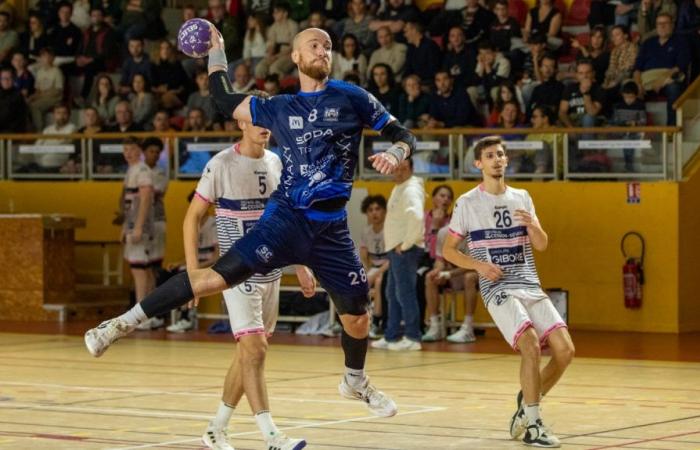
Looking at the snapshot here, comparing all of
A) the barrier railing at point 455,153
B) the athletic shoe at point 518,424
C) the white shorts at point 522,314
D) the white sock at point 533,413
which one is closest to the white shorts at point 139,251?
the barrier railing at point 455,153

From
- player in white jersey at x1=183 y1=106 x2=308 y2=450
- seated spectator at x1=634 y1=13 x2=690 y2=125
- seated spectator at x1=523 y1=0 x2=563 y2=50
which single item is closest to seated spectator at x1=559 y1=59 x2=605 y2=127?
seated spectator at x1=634 y1=13 x2=690 y2=125

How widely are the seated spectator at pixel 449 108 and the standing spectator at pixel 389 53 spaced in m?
1.32

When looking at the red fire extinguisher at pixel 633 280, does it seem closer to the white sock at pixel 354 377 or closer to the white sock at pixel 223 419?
the white sock at pixel 354 377

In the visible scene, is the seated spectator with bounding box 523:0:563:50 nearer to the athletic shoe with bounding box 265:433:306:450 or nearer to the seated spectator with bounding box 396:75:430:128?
the seated spectator with bounding box 396:75:430:128

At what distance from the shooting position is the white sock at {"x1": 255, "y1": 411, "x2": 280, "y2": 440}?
A: 375 inches

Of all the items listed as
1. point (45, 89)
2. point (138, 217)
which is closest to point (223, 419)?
point (138, 217)

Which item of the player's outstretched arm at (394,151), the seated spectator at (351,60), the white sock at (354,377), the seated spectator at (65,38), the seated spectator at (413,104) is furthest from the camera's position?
the seated spectator at (65,38)

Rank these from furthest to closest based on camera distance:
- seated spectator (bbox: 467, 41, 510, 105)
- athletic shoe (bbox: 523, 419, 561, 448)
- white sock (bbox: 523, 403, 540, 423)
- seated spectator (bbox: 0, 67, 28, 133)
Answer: seated spectator (bbox: 0, 67, 28, 133) → seated spectator (bbox: 467, 41, 510, 105) → white sock (bbox: 523, 403, 540, 423) → athletic shoe (bbox: 523, 419, 561, 448)

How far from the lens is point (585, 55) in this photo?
21.8 m

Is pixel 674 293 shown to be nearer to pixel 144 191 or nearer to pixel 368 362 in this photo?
pixel 368 362

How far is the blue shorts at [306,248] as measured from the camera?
919 centimetres

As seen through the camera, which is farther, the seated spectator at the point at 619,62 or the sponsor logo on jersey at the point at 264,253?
the seated spectator at the point at 619,62

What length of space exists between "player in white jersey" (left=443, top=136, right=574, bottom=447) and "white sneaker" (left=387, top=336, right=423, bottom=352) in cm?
690

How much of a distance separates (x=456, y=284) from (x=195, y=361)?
13.0ft
